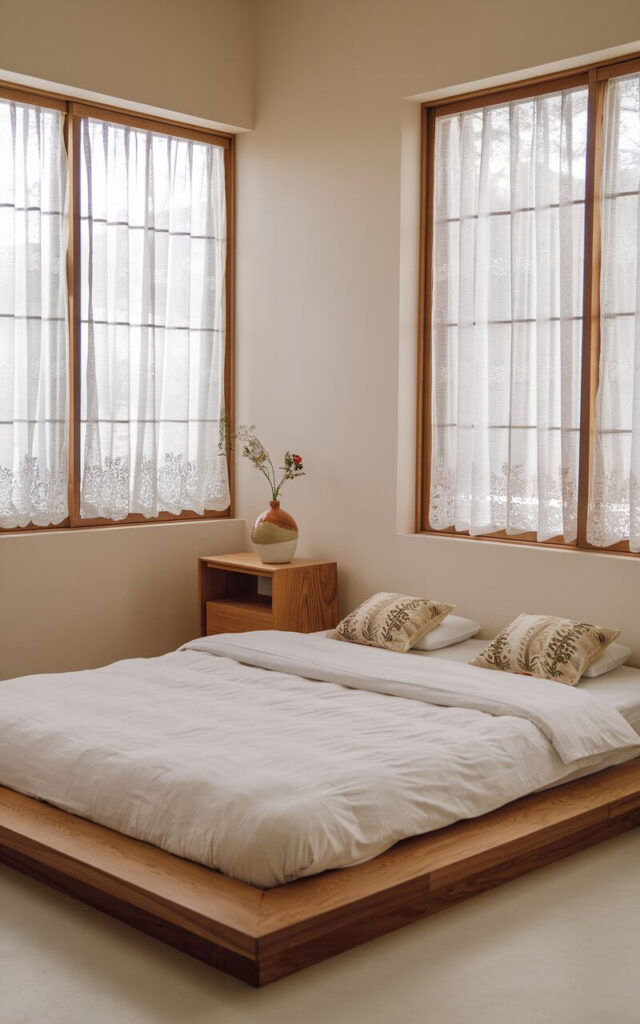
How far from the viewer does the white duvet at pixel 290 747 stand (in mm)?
2576

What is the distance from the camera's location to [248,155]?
5230 millimetres

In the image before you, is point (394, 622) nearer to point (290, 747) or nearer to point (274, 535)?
point (274, 535)

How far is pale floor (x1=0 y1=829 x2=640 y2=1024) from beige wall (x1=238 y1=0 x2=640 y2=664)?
61.5 inches

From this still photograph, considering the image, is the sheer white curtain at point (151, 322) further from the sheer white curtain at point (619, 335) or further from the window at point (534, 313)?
the sheer white curtain at point (619, 335)

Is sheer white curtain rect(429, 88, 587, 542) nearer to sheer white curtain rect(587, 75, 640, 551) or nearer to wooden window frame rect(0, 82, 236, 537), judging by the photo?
sheer white curtain rect(587, 75, 640, 551)

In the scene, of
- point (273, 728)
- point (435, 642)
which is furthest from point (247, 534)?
point (273, 728)

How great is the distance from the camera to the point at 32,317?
4.60 m

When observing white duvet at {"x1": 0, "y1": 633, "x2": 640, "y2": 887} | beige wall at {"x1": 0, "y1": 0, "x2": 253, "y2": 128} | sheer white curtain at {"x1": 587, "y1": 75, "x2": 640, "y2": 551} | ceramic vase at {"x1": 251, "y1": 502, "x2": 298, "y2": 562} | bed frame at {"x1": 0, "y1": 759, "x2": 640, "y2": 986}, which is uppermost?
beige wall at {"x1": 0, "y1": 0, "x2": 253, "y2": 128}

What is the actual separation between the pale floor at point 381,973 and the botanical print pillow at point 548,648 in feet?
3.12

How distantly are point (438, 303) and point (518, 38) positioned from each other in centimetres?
105

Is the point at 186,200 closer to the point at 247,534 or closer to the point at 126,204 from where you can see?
the point at 126,204

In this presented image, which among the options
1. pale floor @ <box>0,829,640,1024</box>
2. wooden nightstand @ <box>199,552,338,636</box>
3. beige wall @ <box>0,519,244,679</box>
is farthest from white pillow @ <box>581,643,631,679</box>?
beige wall @ <box>0,519,244,679</box>

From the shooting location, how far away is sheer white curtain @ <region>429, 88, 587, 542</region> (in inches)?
165

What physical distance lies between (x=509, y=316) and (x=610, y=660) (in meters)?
1.42
